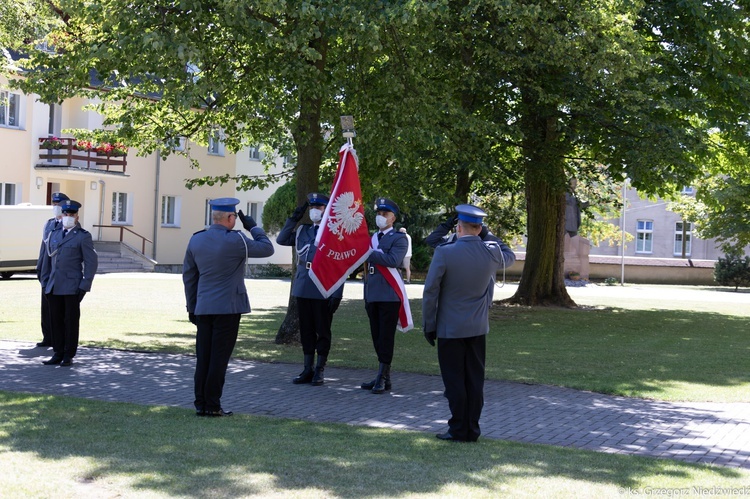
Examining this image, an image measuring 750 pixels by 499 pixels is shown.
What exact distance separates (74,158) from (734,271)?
34091 millimetres

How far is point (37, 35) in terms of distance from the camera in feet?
58.9

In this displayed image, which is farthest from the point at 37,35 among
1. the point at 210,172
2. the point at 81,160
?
the point at 210,172

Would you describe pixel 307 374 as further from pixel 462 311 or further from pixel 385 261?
pixel 462 311

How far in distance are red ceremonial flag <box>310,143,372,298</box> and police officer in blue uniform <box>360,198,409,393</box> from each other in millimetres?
263

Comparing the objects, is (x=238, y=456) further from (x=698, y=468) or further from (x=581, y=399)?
(x=581, y=399)

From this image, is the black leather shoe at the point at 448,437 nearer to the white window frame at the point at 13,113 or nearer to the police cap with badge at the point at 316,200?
the police cap with badge at the point at 316,200

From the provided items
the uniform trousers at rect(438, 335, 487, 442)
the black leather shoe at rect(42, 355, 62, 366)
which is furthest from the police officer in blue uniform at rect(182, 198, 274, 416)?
the black leather shoe at rect(42, 355, 62, 366)

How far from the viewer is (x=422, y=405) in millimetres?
9805

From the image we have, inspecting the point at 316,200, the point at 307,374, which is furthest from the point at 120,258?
the point at 307,374

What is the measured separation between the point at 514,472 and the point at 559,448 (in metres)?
1.08

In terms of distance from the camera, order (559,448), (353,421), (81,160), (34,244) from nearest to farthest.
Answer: (559,448), (353,421), (34,244), (81,160)

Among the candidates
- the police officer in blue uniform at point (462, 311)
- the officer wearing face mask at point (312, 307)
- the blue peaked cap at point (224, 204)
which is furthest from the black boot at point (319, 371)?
the police officer in blue uniform at point (462, 311)

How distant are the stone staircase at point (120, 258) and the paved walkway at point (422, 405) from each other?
28811mm

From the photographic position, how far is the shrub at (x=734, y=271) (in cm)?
5247
